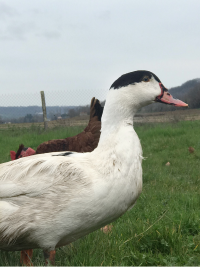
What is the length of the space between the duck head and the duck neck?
0.20 ft

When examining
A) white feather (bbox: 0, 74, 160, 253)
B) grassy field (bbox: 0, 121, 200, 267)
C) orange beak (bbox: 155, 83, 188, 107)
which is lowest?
grassy field (bbox: 0, 121, 200, 267)

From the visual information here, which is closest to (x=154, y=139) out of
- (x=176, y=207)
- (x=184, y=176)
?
(x=184, y=176)

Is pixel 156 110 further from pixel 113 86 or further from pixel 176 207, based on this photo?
pixel 113 86

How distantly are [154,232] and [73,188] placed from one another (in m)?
1.06

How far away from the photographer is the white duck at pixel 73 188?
195cm

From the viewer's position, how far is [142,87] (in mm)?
2238

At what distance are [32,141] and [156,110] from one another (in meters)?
A: 5.03

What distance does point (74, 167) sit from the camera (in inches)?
80.4

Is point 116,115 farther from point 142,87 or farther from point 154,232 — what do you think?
point 154,232

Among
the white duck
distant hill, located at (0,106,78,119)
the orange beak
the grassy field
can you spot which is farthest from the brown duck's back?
distant hill, located at (0,106,78,119)

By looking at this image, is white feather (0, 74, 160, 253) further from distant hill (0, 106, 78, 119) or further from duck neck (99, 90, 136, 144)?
distant hill (0, 106, 78, 119)

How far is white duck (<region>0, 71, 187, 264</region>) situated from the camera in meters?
1.95

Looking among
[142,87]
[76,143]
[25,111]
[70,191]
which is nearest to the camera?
[70,191]

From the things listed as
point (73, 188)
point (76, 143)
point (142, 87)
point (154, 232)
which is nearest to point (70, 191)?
point (73, 188)
